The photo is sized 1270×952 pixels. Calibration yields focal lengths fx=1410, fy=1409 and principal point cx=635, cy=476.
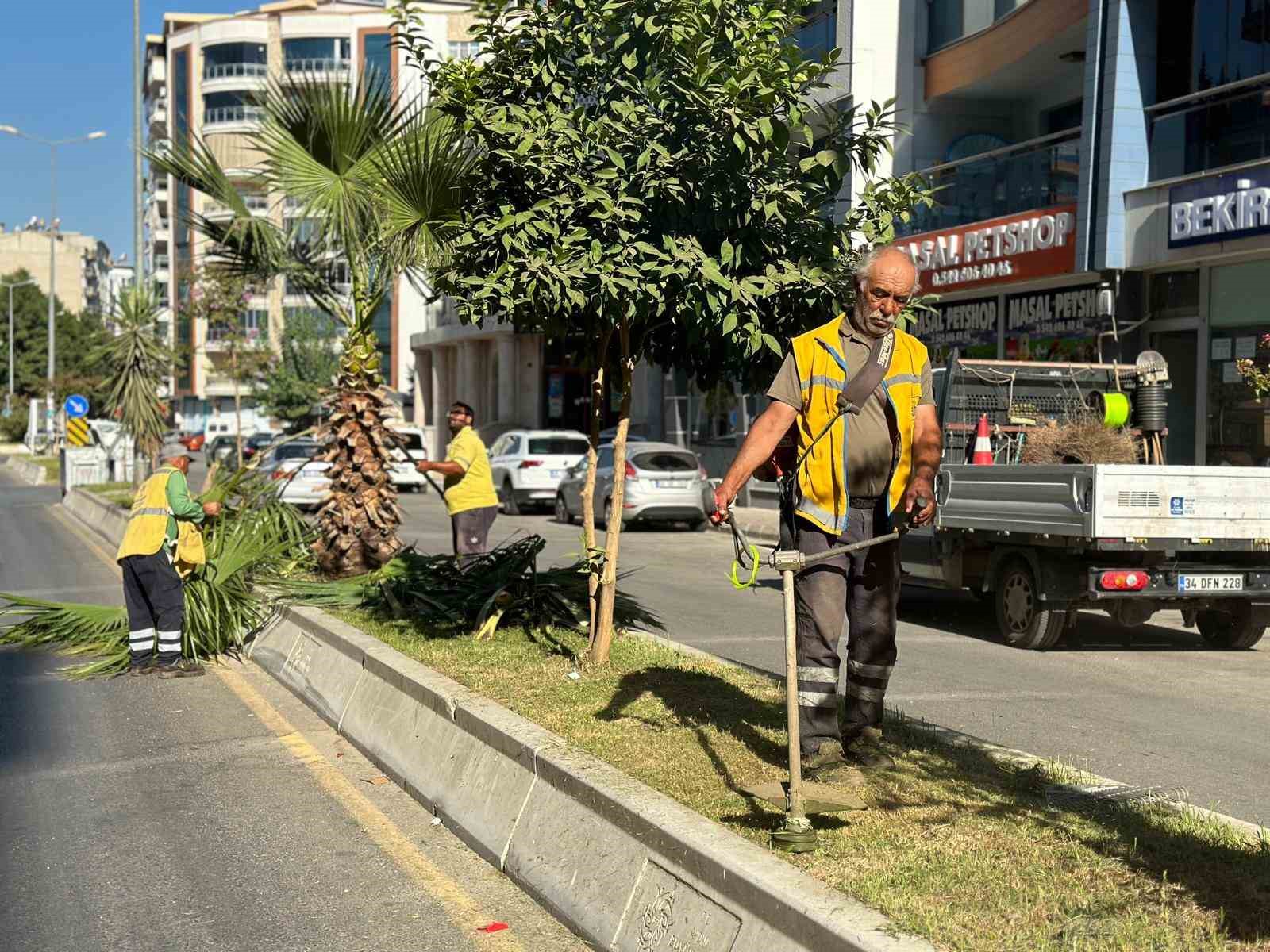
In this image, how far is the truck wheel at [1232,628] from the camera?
1094cm

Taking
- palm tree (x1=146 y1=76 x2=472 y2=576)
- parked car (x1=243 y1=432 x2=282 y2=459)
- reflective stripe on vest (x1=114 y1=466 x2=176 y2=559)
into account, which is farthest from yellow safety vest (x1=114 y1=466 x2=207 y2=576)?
parked car (x1=243 y1=432 x2=282 y2=459)

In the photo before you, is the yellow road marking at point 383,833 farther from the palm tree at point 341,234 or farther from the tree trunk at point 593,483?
the palm tree at point 341,234

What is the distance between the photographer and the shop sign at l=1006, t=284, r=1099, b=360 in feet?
65.2

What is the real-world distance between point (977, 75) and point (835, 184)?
16.7 meters

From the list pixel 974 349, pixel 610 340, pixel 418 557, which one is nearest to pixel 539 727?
pixel 610 340

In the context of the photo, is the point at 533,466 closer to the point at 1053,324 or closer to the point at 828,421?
the point at 1053,324

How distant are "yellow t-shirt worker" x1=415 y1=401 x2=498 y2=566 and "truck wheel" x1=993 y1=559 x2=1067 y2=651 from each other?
4.20 meters

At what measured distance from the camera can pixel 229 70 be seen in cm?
8338

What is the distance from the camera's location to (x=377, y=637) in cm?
891

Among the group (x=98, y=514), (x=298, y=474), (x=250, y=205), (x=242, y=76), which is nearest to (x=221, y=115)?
(x=242, y=76)

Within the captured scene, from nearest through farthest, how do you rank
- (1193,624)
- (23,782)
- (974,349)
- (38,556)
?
(23,782), (1193,624), (38,556), (974,349)

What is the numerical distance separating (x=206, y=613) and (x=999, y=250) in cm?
1455

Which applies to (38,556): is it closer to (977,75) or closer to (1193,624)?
(1193,624)

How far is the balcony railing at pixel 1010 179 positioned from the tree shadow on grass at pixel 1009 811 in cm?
1391
